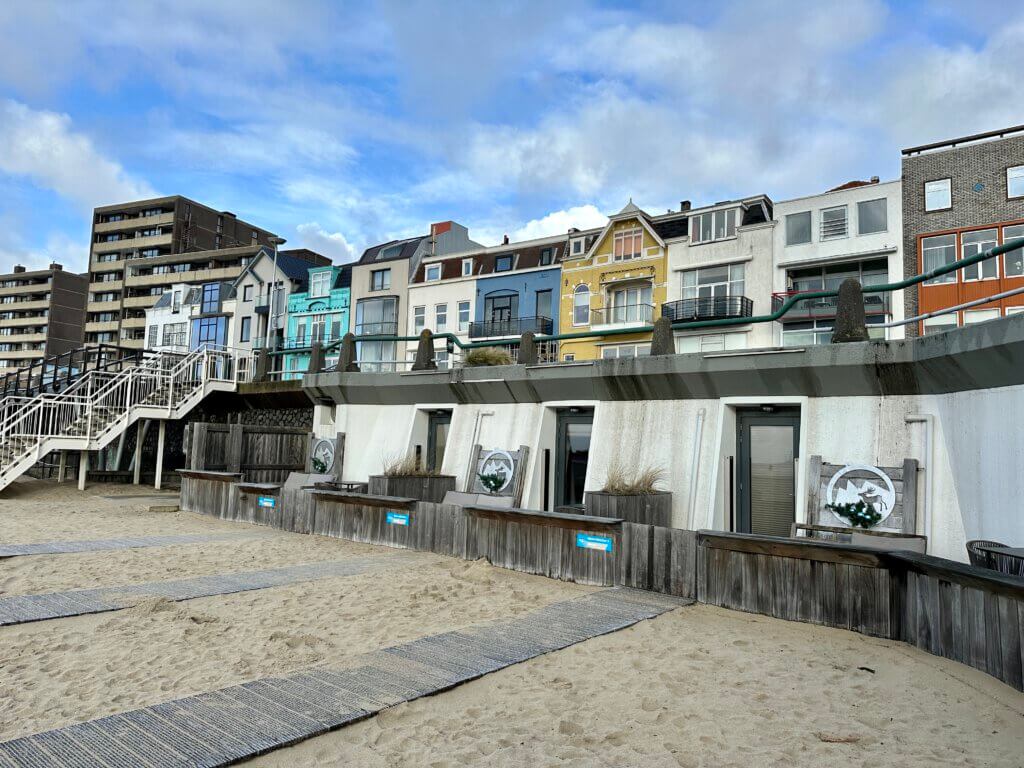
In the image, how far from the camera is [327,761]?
4.32m

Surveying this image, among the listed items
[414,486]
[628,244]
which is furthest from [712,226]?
[414,486]

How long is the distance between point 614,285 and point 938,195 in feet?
47.8

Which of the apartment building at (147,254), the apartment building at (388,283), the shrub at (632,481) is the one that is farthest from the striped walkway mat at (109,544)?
the apartment building at (147,254)

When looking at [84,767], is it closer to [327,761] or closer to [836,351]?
[327,761]

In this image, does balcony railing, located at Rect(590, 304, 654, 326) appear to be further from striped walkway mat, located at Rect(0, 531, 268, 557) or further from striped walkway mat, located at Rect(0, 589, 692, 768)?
striped walkway mat, located at Rect(0, 589, 692, 768)

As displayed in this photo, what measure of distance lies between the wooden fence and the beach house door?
2.66 m

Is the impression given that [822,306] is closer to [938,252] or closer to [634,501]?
[938,252]

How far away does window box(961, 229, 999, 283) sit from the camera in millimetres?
28266

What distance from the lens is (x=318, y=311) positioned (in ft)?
154

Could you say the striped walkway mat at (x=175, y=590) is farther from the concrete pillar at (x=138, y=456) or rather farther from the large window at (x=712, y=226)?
the large window at (x=712, y=226)

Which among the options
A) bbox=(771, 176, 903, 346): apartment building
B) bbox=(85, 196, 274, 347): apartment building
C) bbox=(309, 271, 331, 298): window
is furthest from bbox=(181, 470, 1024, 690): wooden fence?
bbox=(85, 196, 274, 347): apartment building

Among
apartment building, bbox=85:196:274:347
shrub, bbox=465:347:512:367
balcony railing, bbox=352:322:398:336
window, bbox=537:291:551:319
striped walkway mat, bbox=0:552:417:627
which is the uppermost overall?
apartment building, bbox=85:196:274:347

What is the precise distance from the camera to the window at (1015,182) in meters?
27.7

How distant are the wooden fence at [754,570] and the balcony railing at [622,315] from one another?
972 inches
